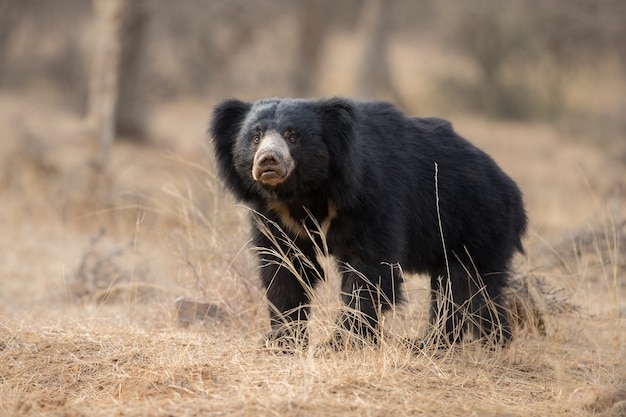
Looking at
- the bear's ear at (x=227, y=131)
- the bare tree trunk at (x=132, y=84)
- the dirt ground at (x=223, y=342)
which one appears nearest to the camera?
the dirt ground at (x=223, y=342)

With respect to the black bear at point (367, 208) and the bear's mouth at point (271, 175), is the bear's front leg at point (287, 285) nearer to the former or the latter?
the black bear at point (367, 208)

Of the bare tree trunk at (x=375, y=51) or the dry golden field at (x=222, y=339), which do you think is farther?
the bare tree trunk at (x=375, y=51)

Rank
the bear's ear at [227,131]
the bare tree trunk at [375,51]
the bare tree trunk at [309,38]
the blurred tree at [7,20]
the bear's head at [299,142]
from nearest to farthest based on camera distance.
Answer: the bear's head at [299,142] < the bear's ear at [227,131] < the bare tree trunk at [375,51] < the blurred tree at [7,20] < the bare tree trunk at [309,38]

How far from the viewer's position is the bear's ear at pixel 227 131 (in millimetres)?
4715

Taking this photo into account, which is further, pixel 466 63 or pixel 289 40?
pixel 289 40

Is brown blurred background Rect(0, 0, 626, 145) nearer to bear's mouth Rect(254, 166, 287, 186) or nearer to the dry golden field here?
the dry golden field

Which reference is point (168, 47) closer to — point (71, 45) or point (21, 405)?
point (71, 45)

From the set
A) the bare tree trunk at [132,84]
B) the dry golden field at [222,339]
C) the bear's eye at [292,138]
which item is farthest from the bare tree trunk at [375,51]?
the bear's eye at [292,138]

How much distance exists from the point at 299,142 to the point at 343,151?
236mm

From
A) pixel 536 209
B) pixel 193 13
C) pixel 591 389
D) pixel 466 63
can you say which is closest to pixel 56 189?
pixel 536 209

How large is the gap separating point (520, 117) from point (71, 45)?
1058 cm

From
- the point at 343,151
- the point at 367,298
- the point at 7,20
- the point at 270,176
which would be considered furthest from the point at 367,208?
the point at 7,20

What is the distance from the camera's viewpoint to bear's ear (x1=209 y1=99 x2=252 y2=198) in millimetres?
4715

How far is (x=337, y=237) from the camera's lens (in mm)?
4574
